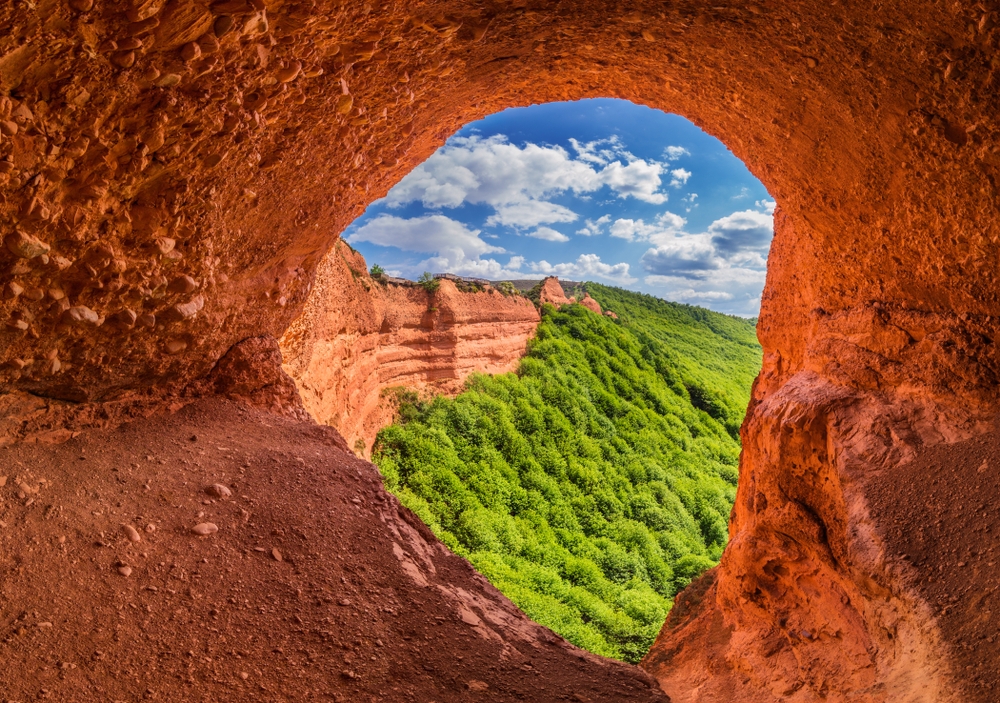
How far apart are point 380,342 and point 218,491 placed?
742cm

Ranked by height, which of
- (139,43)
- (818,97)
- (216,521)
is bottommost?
(216,521)

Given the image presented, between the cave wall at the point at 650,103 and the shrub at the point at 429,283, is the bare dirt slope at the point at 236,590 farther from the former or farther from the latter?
the shrub at the point at 429,283

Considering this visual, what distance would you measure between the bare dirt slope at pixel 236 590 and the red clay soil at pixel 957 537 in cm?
131

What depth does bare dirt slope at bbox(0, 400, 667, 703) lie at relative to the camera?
1.68 meters

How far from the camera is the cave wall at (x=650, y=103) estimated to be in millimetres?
1841

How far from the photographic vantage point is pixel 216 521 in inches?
87.8

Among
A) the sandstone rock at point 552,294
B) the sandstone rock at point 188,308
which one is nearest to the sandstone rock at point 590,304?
the sandstone rock at point 552,294

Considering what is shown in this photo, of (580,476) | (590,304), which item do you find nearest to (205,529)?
(580,476)

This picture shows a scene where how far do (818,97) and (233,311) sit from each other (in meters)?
3.22

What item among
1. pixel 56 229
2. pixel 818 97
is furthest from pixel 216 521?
pixel 818 97

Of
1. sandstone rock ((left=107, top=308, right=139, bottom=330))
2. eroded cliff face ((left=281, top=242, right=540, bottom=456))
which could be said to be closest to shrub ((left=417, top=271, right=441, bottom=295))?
eroded cliff face ((left=281, top=242, right=540, bottom=456))

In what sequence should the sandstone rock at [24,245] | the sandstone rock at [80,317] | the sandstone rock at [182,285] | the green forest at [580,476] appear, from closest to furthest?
the sandstone rock at [24,245] < the sandstone rock at [80,317] < the sandstone rock at [182,285] < the green forest at [580,476]

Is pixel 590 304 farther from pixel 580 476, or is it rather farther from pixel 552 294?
pixel 580 476

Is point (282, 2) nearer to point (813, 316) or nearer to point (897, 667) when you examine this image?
point (897, 667)
